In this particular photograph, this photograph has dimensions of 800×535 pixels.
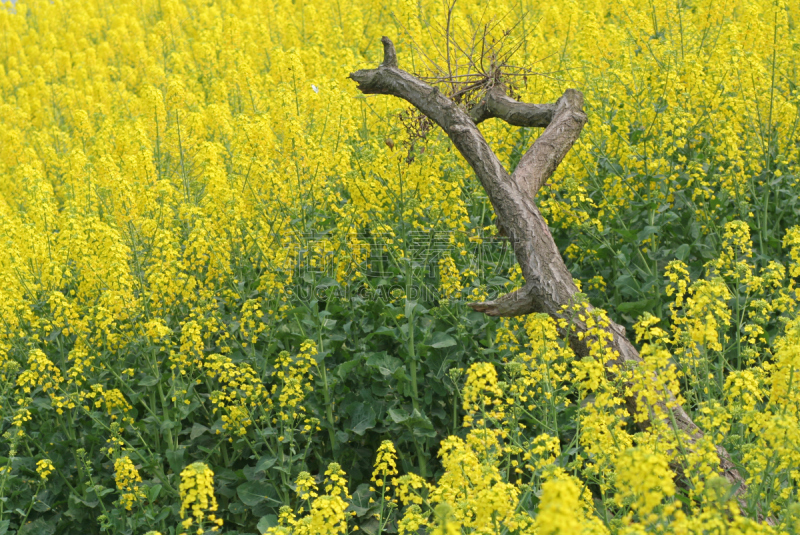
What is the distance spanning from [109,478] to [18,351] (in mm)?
1102

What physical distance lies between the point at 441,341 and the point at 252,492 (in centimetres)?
154

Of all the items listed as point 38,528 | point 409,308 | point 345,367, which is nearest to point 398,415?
point 345,367

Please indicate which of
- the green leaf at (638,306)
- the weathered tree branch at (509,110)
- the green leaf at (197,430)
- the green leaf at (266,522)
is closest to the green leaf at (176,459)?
the green leaf at (197,430)

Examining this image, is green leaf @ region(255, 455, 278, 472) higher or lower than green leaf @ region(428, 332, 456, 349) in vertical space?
lower

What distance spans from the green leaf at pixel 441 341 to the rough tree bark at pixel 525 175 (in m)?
0.48

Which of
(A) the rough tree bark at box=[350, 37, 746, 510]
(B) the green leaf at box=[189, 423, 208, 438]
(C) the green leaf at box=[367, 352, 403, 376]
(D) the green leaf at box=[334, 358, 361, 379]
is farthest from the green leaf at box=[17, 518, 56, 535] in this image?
(A) the rough tree bark at box=[350, 37, 746, 510]

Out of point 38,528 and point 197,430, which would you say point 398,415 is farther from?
point 38,528

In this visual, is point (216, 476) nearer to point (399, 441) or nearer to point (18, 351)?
point (399, 441)

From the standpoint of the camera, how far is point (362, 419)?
207 inches

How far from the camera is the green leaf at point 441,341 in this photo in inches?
200

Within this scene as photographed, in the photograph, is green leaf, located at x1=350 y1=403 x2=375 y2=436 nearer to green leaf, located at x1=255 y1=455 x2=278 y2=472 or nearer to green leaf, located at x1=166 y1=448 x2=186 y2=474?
green leaf, located at x1=255 y1=455 x2=278 y2=472

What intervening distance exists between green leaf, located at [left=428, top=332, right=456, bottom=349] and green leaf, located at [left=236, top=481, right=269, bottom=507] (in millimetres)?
1404

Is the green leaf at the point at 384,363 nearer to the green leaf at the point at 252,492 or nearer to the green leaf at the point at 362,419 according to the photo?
the green leaf at the point at 362,419

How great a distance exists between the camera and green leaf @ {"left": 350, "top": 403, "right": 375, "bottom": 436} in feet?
16.9
